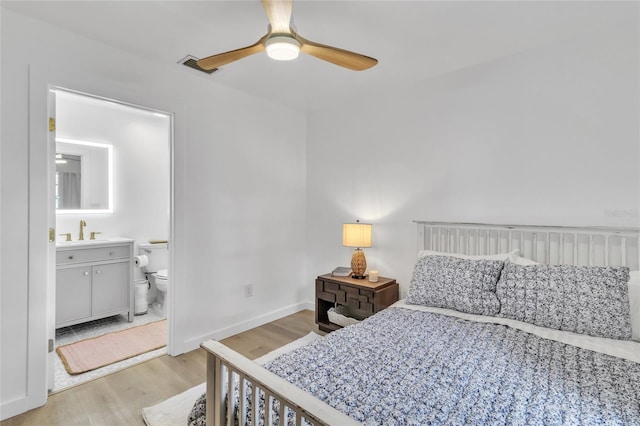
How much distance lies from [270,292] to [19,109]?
8.50 ft

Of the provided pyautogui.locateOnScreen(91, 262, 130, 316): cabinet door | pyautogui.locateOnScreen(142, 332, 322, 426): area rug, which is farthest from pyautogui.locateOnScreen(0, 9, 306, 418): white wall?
pyautogui.locateOnScreen(91, 262, 130, 316): cabinet door

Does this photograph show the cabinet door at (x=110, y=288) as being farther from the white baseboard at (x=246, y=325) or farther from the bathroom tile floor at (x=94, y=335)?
the white baseboard at (x=246, y=325)

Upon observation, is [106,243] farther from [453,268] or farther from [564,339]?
[564,339]

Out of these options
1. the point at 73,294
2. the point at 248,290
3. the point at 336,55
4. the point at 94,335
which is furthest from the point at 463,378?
the point at 73,294

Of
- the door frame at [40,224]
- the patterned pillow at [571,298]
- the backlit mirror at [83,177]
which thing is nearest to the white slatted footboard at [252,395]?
the door frame at [40,224]

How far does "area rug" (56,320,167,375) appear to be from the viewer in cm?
257

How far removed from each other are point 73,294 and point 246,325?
1700mm

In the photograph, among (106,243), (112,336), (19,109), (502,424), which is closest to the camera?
(502,424)

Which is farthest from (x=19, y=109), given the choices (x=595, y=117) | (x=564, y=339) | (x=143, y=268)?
(x=595, y=117)

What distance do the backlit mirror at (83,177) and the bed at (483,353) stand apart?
3313 millimetres

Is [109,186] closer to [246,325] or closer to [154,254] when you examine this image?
[154,254]

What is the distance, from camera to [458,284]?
226 cm

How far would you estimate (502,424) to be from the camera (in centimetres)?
107

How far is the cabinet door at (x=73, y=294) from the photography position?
3023 mm
